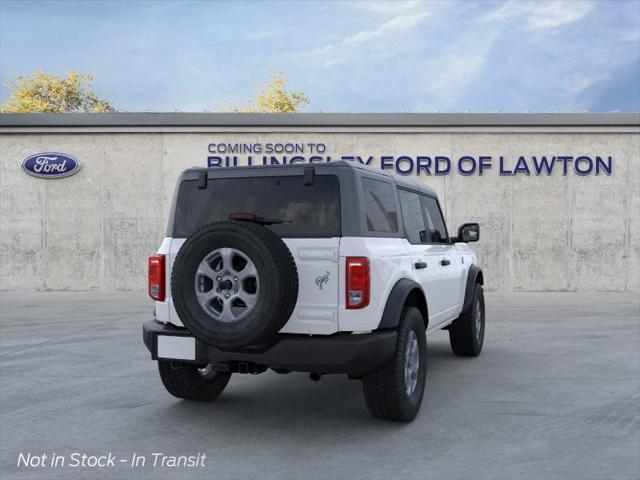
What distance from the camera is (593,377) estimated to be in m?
5.95

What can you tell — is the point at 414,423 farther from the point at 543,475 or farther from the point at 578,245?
the point at 578,245

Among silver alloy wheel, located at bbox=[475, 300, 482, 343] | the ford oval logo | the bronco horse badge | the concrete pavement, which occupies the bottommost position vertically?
the concrete pavement

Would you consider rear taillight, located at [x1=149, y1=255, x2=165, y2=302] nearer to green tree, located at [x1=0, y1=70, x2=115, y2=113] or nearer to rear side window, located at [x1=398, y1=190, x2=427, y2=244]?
rear side window, located at [x1=398, y1=190, x2=427, y2=244]

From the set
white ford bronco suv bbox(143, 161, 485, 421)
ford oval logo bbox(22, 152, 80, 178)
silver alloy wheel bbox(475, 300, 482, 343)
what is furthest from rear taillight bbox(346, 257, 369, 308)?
ford oval logo bbox(22, 152, 80, 178)

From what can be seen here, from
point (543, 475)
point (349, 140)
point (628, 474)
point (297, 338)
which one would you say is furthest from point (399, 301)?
point (349, 140)

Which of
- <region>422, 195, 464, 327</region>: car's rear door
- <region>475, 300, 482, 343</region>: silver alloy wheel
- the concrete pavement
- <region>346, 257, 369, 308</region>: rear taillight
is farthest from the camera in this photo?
<region>475, 300, 482, 343</region>: silver alloy wheel

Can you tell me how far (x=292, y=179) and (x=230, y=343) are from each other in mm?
1197

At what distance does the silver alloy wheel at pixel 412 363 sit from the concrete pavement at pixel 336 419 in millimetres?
268

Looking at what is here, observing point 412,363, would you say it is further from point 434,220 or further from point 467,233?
point 467,233

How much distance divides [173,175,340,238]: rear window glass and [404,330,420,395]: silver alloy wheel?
1098mm

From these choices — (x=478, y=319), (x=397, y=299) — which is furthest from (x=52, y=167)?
(x=397, y=299)

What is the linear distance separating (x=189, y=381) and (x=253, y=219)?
159 centimetres

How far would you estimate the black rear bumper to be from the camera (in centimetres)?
389

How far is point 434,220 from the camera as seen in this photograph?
6176mm
